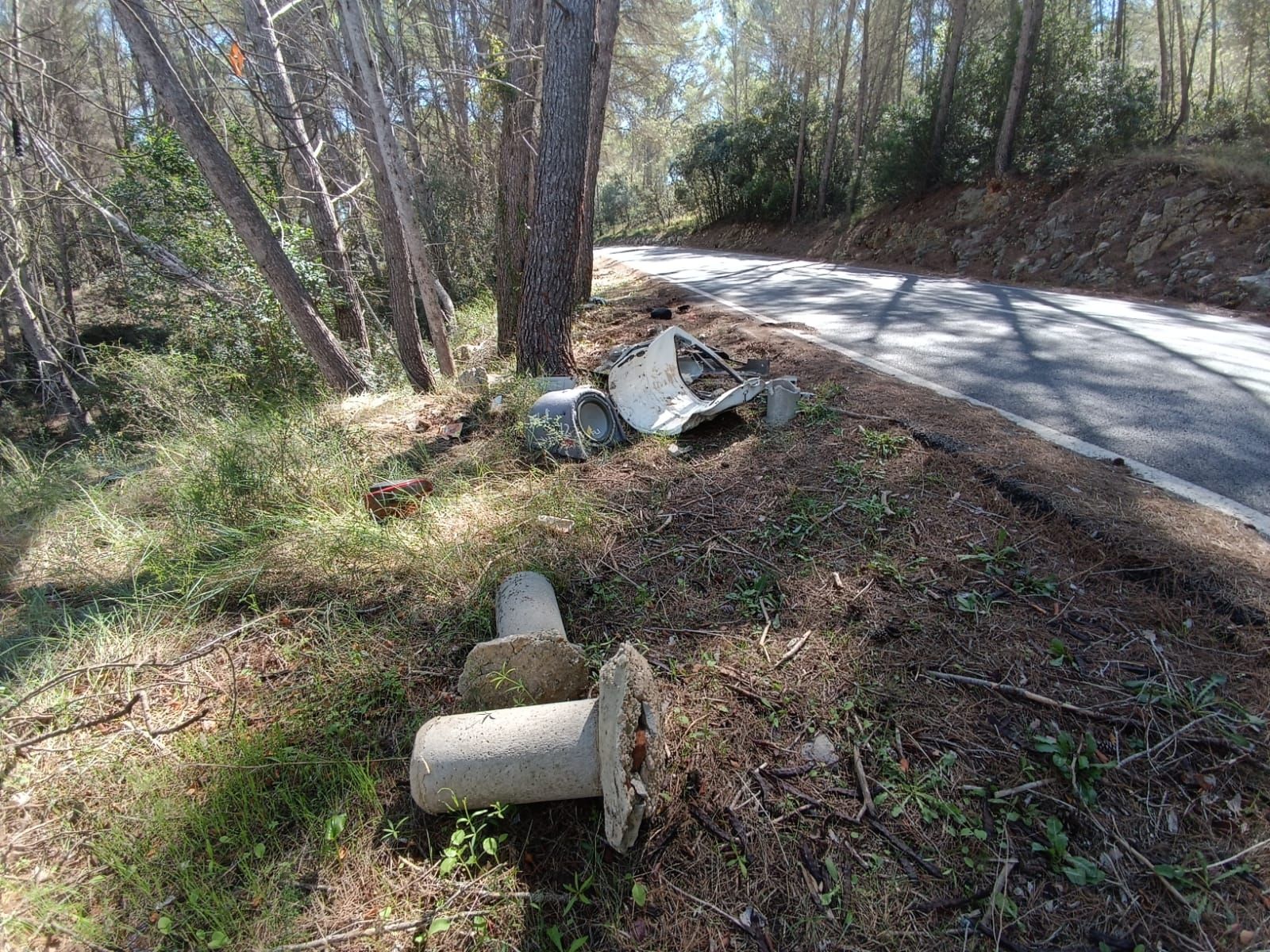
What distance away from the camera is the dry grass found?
1442 mm

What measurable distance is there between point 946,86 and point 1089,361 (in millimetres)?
12112

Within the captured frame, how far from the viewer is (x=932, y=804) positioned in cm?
161

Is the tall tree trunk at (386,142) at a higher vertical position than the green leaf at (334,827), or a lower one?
higher

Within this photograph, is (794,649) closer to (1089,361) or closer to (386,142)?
(1089,361)

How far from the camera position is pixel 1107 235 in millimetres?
10398

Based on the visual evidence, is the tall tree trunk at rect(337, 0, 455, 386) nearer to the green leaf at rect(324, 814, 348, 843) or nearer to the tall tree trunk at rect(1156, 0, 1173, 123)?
the green leaf at rect(324, 814, 348, 843)

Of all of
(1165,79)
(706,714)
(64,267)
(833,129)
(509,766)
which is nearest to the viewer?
(509,766)

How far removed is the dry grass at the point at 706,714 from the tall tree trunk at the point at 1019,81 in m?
13.2

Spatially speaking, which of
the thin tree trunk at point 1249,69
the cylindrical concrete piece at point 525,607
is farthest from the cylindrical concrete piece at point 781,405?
the thin tree trunk at point 1249,69

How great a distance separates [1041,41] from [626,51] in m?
8.98

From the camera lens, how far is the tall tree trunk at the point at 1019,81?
38.1 ft

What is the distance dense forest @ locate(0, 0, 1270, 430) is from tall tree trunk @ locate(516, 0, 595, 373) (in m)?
0.02

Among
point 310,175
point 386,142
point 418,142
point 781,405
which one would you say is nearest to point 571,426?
point 781,405

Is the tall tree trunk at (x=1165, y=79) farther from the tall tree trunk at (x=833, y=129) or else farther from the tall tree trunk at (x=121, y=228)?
the tall tree trunk at (x=121, y=228)
